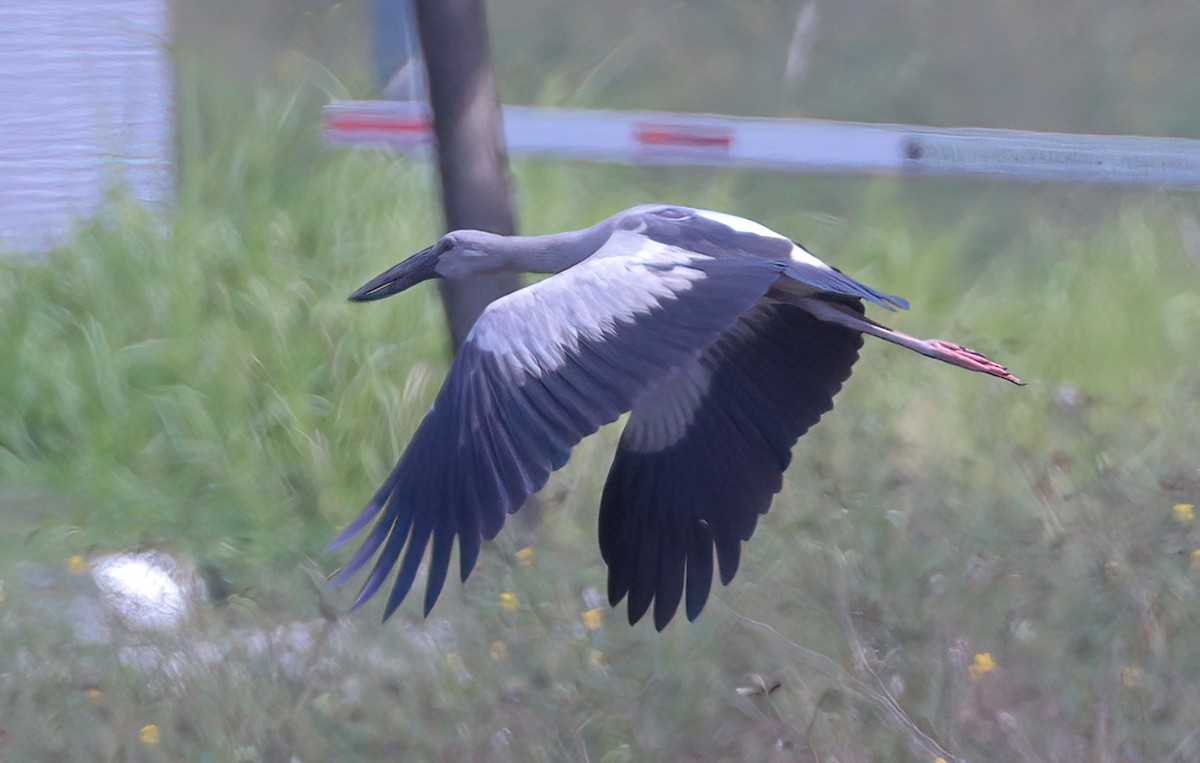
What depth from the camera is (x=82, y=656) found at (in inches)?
140

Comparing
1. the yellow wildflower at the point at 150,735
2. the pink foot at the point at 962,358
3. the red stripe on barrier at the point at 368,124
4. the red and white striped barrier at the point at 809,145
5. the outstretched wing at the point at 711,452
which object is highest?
the pink foot at the point at 962,358

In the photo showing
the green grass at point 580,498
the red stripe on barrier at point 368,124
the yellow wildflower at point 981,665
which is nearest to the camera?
the yellow wildflower at point 981,665

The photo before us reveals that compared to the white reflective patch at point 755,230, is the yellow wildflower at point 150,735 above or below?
below

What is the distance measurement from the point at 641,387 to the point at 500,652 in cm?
86

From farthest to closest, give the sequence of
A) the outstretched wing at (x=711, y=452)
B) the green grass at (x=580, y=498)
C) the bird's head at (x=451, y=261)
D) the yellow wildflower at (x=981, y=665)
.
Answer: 1. the bird's head at (x=451, y=261)
2. the outstretched wing at (x=711, y=452)
3. the green grass at (x=580, y=498)
4. the yellow wildflower at (x=981, y=665)

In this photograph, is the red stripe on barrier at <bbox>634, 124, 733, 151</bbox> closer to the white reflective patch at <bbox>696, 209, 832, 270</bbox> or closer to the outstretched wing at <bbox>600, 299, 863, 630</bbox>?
the outstretched wing at <bbox>600, 299, 863, 630</bbox>

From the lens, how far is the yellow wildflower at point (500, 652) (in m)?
3.34

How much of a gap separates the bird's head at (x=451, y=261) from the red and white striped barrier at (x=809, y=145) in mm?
3230

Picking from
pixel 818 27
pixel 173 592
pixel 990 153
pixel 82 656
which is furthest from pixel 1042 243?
pixel 82 656

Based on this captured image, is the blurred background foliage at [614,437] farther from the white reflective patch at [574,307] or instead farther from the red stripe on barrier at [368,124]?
the white reflective patch at [574,307]

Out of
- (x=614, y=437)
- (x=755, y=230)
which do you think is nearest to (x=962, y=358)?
(x=755, y=230)

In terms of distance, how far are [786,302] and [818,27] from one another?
15.5 feet

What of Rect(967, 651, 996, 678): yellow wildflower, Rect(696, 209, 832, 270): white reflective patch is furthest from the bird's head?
Rect(967, 651, 996, 678): yellow wildflower

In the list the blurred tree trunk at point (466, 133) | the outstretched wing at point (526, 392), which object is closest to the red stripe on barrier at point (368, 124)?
the blurred tree trunk at point (466, 133)
